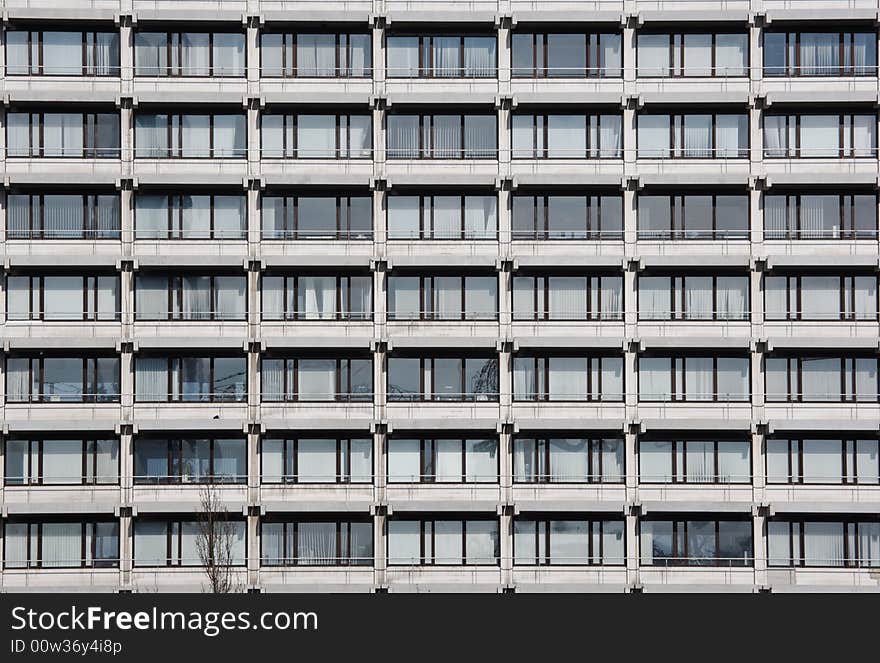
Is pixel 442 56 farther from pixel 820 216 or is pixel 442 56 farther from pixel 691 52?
pixel 820 216

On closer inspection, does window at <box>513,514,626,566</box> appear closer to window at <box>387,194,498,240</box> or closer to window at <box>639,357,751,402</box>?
window at <box>639,357,751,402</box>

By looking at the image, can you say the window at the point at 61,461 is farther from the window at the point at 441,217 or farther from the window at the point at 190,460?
the window at the point at 441,217

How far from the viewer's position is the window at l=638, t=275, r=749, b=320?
135ft

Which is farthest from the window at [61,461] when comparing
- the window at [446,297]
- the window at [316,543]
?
the window at [446,297]

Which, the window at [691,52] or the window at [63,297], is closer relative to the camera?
the window at [63,297]

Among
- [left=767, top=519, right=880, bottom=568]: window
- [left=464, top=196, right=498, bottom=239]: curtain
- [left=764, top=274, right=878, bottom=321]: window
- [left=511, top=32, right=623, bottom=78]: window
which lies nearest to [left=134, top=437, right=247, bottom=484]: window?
[left=464, top=196, right=498, bottom=239]: curtain

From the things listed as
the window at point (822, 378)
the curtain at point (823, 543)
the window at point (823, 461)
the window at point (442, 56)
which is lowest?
the curtain at point (823, 543)

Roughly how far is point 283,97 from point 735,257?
1757cm

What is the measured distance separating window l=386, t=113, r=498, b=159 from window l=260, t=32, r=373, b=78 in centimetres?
248

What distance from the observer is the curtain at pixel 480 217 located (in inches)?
1622

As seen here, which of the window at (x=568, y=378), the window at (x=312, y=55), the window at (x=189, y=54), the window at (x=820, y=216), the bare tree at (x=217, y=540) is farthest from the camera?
the window at (x=312, y=55)

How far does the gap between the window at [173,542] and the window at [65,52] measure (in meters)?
16.9

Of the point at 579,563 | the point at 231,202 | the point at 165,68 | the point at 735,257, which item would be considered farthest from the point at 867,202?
the point at 165,68

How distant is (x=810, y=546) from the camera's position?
40.8 m
